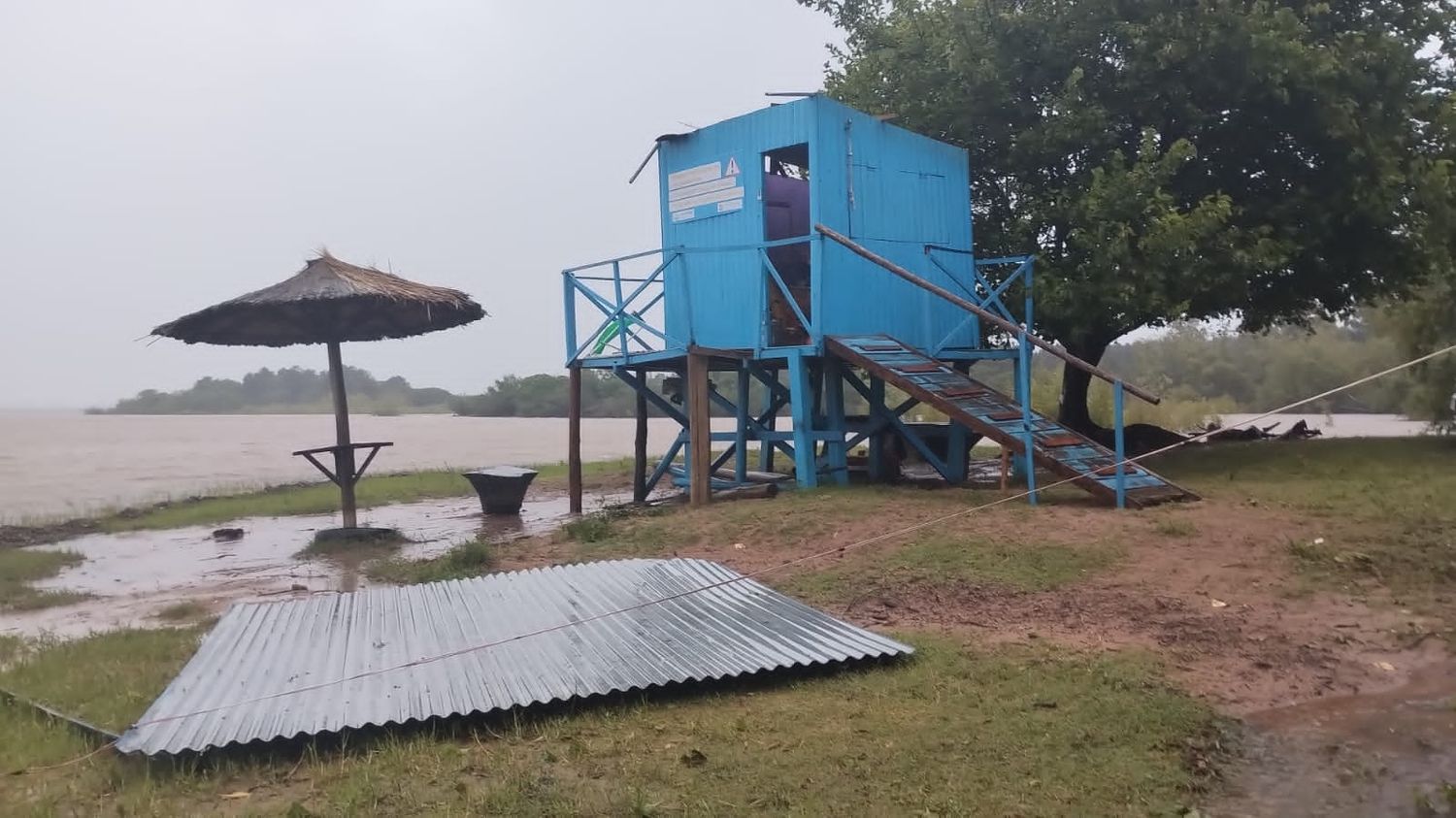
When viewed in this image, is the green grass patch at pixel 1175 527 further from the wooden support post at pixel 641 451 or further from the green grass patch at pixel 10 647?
the green grass patch at pixel 10 647

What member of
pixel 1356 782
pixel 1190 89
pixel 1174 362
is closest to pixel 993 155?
pixel 1190 89

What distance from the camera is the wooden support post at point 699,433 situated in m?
11.1

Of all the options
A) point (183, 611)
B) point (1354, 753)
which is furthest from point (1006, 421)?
point (183, 611)

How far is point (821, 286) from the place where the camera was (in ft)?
33.7

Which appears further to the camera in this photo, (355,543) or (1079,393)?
(1079,393)

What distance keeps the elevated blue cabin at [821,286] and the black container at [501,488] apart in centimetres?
120

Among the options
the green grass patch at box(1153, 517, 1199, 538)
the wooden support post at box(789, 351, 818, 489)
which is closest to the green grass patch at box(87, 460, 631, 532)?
the wooden support post at box(789, 351, 818, 489)

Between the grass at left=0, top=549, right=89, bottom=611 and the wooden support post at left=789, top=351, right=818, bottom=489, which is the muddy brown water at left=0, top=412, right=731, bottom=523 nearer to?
the grass at left=0, top=549, right=89, bottom=611

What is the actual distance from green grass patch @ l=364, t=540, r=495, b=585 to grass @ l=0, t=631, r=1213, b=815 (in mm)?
3511

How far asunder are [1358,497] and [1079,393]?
21.5 feet

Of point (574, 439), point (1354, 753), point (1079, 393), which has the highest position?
point (1079, 393)

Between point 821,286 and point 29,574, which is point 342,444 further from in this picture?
point 821,286

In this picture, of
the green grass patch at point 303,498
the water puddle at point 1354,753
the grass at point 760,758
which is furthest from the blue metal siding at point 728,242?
the green grass patch at point 303,498

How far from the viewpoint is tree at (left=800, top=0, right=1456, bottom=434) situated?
1131cm
